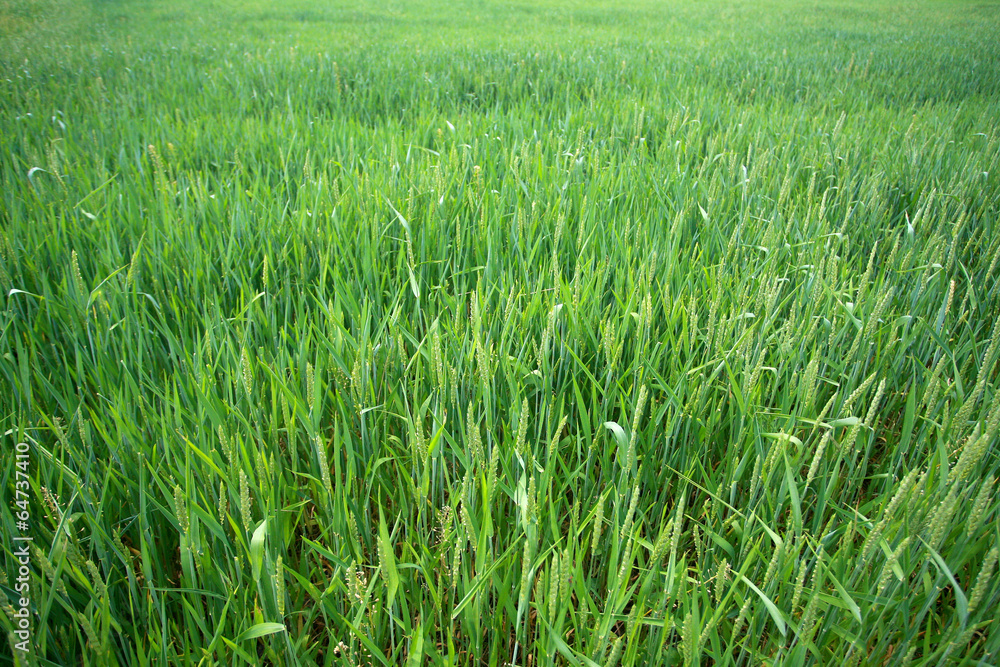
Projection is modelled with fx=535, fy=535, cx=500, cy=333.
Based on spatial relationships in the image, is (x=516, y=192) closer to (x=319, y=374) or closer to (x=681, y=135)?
(x=319, y=374)

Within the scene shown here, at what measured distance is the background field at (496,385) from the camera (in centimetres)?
75

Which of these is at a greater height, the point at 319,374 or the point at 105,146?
the point at 105,146

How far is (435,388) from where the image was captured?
1.06m

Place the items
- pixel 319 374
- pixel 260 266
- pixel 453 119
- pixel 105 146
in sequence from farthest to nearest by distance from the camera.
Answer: pixel 453 119, pixel 105 146, pixel 260 266, pixel 319 374

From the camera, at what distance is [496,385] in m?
1.17

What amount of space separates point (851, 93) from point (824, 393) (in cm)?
463

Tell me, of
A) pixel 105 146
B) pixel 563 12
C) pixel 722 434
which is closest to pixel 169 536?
pixel 722 434

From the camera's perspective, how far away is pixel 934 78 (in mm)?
5492

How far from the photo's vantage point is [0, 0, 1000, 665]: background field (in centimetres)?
75

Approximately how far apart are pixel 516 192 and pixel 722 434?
1.14m

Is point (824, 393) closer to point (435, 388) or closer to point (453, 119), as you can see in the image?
point (435, 388)

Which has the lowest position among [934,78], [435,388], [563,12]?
[435,388]

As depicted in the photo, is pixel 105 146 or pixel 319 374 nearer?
pixel 319 374

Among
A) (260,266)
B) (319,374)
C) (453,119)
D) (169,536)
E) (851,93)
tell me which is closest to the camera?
(169,536)
